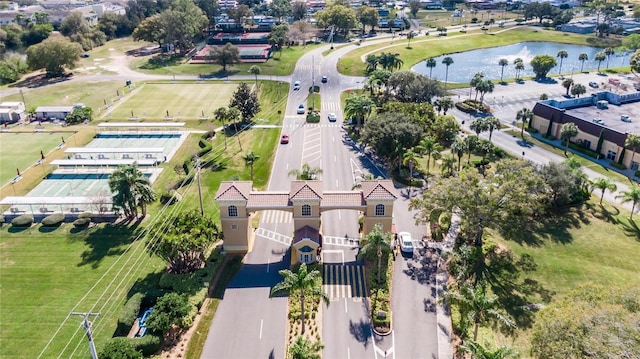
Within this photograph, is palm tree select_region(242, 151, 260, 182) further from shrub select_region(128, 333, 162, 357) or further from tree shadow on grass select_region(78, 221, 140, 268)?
shrub select_region(128, 333, 162, 357)

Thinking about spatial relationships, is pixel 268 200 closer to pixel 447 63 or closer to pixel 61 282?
pixel 61 282

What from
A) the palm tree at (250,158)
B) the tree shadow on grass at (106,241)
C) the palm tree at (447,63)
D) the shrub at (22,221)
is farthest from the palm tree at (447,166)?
the shrub at (22,221)

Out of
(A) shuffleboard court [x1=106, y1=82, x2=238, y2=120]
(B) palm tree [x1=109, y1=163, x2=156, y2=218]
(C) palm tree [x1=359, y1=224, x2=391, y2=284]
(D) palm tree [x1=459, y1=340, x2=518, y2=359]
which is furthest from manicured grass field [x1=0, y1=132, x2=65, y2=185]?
(D) palm tree [x1=459, y1=340, x2=518, y2=359]

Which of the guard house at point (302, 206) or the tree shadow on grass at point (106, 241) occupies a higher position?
the guard house at point (302, 206)

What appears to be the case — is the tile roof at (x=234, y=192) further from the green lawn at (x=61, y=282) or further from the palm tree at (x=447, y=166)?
the palm tree at (x=447, y=166)

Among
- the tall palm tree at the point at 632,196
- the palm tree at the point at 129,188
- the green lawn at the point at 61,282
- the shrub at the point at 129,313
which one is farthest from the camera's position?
the tall palm tree at the point at 632,196

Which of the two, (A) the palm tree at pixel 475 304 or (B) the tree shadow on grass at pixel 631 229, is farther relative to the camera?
(B) the tree shadow on grass at pixel 631 229

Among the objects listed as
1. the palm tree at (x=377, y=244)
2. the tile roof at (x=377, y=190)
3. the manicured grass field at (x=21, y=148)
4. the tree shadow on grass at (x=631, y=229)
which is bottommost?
the tree shadow on grass at (x=631, y=229)

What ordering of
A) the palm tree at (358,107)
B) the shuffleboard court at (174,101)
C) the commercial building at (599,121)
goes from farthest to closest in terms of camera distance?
the shuffleboard court at (174,101) → the palm tree at (358,107) → the commercial building at (599,121)

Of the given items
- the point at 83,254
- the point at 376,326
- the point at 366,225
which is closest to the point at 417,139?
the point at 366,225
